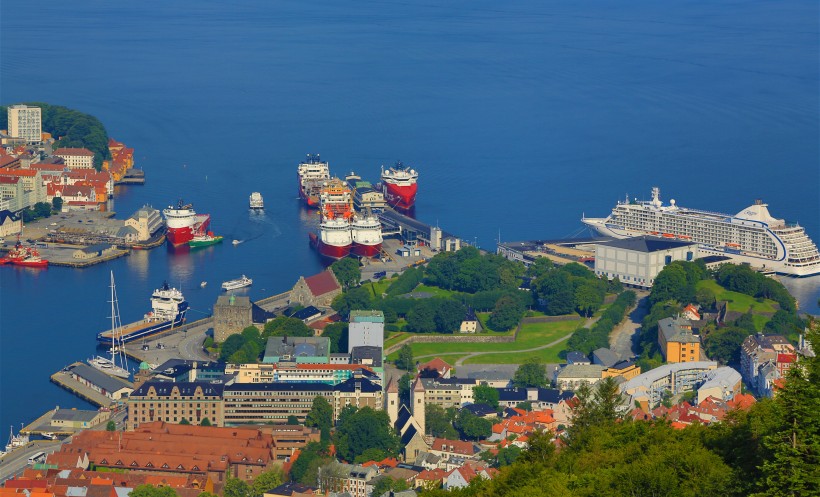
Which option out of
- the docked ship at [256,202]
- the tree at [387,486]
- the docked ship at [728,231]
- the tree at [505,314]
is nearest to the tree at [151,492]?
the tree at [387,486]

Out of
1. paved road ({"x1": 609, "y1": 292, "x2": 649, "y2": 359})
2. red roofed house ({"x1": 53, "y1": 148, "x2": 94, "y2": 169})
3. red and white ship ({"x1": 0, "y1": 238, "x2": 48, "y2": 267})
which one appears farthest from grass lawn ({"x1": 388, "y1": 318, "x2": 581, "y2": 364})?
red roofed house ({"x1": 53, "y1": 148, "x2": 94, "y2": 169})

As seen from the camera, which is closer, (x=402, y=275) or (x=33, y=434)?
(x=33, y=434)

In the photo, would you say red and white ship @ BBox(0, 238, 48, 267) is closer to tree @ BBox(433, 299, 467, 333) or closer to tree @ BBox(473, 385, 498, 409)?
tree @ BBox(433, 299, 467, 333)

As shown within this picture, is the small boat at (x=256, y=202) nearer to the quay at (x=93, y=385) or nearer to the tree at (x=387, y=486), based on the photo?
the quay at (x=93, y=385)

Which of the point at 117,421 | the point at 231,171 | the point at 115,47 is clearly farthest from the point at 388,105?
the point at 117,421

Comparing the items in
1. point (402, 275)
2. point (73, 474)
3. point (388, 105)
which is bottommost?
point (73, 474)

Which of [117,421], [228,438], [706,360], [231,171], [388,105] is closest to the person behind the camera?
[228,438]

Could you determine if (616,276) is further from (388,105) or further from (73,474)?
(388,105)

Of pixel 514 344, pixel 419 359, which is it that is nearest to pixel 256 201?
pixel 514 344
